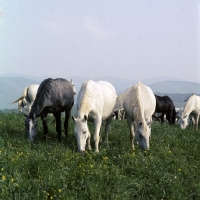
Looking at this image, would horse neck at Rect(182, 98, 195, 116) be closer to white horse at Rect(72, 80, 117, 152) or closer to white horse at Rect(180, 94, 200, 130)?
white horse at Rect(180, 94, 200, 130)

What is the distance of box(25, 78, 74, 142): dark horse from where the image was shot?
8922 mm

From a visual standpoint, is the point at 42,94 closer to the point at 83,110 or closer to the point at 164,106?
the point at 83,110

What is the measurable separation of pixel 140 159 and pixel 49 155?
210 centimetres

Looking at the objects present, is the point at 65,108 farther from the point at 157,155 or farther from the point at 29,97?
the point at 29,97

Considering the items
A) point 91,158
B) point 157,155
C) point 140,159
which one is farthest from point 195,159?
point 91,158

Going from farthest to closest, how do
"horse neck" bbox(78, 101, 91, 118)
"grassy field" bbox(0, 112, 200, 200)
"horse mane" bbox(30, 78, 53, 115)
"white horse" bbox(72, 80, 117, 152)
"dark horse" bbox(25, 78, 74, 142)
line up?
"horse mane" bbox(30, 78, 53, 115) < "dark horse" bbox(25, 78, 74, 142) < "horse neck" bbox(78, 101, 91, 118) < "white horse" bbox(72, 80, 117, 152) < "grassy field" bbox(0, 112, 200, 200)

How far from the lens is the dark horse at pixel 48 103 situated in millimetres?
8922

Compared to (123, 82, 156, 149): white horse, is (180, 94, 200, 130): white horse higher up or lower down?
lower down

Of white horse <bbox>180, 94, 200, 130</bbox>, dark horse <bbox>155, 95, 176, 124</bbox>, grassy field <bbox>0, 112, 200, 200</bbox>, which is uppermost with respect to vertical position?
grassy field <bbox>0, 112, 200, 200</bbox>

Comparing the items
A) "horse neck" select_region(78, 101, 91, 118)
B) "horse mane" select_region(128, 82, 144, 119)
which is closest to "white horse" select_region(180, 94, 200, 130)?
"horse mane" select_region(128, 82, 144, 119)

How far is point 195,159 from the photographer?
25.6ft

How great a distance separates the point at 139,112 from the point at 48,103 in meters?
2.91

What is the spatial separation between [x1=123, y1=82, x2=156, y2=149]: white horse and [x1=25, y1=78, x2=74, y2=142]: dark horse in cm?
218

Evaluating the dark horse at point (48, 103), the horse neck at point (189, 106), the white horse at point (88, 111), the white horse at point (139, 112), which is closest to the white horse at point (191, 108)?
the horse neck at point (189, 106)
